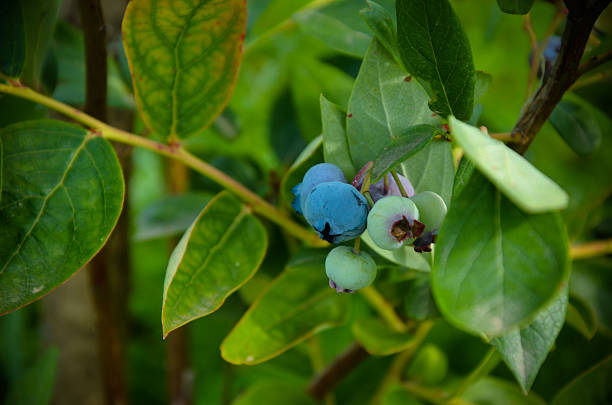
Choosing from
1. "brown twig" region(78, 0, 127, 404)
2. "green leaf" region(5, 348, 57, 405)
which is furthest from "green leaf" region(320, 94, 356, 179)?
"green leaf" region(5, 348, 57, 405)

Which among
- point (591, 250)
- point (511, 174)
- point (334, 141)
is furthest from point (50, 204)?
point (591, 250)

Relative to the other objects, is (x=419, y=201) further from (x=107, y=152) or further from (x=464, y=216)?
(x=107, y=152)

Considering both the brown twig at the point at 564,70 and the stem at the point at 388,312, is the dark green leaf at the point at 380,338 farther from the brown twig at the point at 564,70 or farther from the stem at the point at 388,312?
the brown twig at the point at 564,70

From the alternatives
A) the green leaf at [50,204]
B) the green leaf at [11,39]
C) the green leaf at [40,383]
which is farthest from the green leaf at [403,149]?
the green leaf at [40,383]

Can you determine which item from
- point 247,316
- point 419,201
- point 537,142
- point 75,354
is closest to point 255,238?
point 247,316

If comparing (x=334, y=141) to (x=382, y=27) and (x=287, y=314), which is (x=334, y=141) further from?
(x=287, y=314)

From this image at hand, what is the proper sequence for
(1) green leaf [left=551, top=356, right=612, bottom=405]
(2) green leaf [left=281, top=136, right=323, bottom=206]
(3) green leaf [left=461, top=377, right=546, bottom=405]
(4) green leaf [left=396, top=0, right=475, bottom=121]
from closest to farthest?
(4) green leaf [left=396, top=0, right=475, bottom=121] < (2) green leaf [left=281, top=136, right=323, bottom=206] < (1) green leaf [left=551, top=356, right=612, bottom=405] < (3) green leaf [left=461, top=377, right=546, bottom=405]

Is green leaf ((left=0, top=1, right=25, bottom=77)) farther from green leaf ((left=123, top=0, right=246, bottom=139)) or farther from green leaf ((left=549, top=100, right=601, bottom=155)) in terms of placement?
green leaf ((left=549, top=100, right=601, bottom=155))
